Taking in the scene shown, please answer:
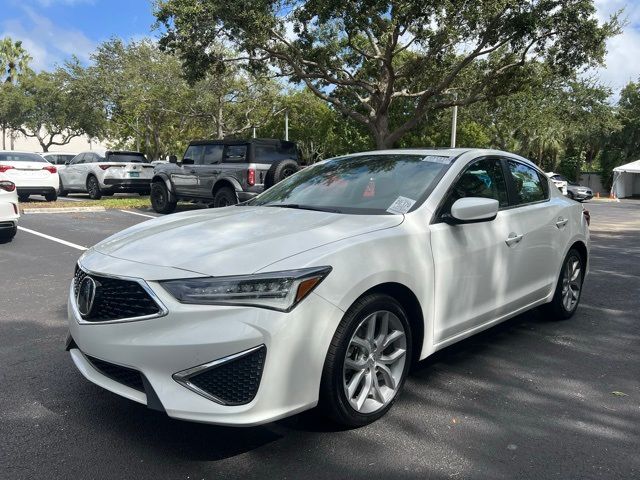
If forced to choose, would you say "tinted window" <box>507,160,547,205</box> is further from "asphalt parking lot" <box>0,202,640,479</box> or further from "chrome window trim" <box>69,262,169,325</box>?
"chrome window trim" <box>69,262,169,325</box>

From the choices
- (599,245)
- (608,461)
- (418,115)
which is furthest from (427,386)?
(418,115)

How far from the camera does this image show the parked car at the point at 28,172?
13.7 m

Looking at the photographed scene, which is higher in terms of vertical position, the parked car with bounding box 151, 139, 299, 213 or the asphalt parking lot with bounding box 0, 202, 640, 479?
the parked car with bounding box 151, 139, 299, 213

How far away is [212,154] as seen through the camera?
12922mm

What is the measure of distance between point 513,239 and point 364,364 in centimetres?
176

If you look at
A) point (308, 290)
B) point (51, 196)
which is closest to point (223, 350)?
point (308, 290)

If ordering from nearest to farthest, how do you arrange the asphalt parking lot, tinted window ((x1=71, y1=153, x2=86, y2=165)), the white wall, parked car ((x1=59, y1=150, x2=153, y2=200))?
the asphalt parking lot → parked car ((x1=59, y1=150, x2=153, y2=200)) → tinted window ((x1=71, y1=153, x2=86, y2=165)) → the white wall

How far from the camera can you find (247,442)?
2904 mm

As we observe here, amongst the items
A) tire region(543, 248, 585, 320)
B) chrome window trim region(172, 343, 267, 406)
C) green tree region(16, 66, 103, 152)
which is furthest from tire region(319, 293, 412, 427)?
green tree region(16, 66, 103, 152)

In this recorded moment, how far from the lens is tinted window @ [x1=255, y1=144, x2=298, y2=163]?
12047 mm

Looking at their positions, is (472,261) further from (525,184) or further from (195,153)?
(195,153)

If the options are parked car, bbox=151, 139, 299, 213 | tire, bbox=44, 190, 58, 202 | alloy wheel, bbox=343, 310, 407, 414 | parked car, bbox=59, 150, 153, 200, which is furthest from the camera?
parked car, bbox=59, 150, 153, 200

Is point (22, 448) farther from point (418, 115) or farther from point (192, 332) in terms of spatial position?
point (418, 115)

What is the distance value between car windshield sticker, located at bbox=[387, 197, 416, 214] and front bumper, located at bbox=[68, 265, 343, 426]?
1.03m
